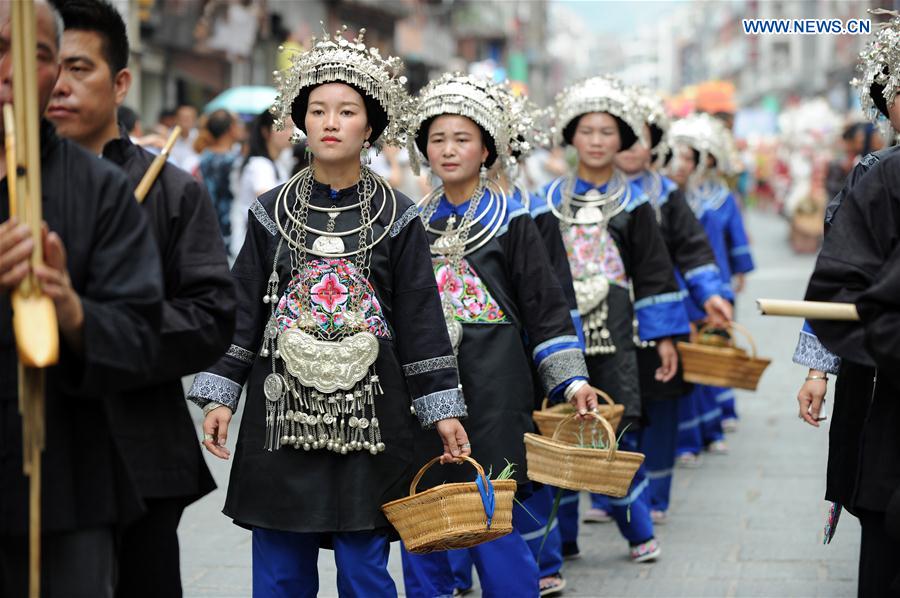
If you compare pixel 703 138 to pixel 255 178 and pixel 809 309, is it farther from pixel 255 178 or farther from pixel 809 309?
pixel 809 309

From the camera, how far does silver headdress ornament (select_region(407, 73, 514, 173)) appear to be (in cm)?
573

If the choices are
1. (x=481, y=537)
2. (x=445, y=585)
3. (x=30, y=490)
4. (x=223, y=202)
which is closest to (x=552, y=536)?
(x=445, y=585)

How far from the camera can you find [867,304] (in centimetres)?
367

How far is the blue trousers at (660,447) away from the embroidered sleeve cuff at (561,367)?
2157 mm

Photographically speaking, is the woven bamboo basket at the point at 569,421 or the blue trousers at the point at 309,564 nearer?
the blue trousers at the point at 309,564

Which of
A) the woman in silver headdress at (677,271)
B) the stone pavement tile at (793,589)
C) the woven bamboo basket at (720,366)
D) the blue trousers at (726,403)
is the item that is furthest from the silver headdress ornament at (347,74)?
the blue trousers at (726,403)

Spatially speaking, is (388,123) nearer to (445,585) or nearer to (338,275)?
(338,275)

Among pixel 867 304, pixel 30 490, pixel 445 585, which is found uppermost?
pixel 867 304

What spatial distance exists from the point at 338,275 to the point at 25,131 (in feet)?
5.64

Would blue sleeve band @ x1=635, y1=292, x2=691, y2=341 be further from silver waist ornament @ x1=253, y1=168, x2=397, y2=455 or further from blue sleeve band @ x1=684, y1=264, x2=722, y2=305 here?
silver waist ornament @ x1=253, y1=168, x2=397, y2=455

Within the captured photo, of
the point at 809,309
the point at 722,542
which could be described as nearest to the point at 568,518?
the point at 722,542

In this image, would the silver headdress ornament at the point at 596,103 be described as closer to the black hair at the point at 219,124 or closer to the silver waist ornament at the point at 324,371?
the silver waist ornament at the point at 324,371

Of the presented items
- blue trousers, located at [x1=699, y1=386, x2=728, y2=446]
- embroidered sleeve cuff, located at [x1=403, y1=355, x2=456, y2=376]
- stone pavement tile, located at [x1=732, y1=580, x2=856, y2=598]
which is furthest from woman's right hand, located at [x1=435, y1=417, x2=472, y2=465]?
blue trousers, located at [x1=699, y1=386, x2=728, y2=446]

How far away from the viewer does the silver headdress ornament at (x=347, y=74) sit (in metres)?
4.86
